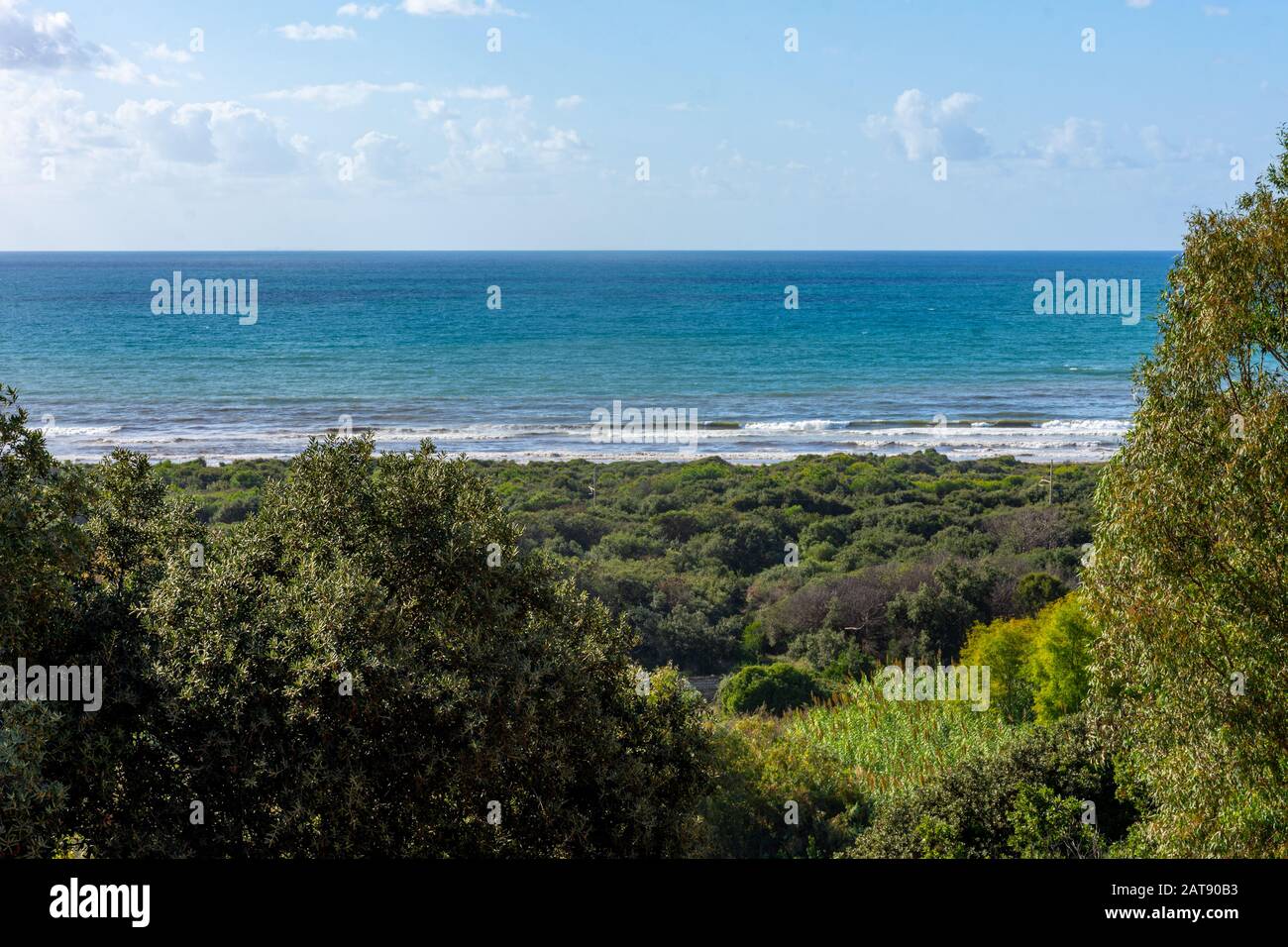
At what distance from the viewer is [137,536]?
10.2 meters

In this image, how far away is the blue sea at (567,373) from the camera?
2221 inches

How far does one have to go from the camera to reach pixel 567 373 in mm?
84875

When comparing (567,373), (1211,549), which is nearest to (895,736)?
(1211,549)

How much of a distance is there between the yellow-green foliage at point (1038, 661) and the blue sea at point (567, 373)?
40.9 feet

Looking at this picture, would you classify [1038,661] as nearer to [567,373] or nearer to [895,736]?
[895,736]

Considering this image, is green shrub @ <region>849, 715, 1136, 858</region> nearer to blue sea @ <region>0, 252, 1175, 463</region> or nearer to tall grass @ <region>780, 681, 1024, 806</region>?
tall grass @ <region>780, 681, 1024, 806</region>

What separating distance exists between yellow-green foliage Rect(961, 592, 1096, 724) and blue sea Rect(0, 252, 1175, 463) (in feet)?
40.9

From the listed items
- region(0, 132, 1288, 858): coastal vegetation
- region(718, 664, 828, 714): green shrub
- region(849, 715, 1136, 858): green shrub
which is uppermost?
region(0, 132, 1288, 858): coastal vegetation

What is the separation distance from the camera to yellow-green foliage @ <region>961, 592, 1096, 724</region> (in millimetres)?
16609

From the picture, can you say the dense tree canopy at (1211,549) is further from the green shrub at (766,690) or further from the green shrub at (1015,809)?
the green shrub at (766,690)

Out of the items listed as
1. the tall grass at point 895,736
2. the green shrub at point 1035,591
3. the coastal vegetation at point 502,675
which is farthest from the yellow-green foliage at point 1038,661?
the green shrub at point 1035,591

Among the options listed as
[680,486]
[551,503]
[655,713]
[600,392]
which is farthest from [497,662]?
[600,392]


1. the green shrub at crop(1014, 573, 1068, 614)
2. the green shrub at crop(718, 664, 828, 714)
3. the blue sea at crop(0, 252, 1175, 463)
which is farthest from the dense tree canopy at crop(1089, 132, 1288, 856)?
the blue sea at crop(0, 252, 1175, 463)

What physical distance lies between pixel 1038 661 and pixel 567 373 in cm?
6930
